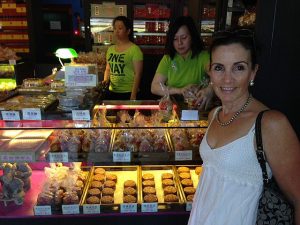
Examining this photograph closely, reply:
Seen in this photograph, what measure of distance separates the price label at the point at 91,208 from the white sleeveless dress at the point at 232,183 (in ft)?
3.37

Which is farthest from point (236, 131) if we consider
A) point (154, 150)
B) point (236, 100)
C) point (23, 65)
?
point (23, 65)

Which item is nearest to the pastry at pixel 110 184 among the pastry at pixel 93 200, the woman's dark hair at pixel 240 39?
the pastry at pixel 93 200

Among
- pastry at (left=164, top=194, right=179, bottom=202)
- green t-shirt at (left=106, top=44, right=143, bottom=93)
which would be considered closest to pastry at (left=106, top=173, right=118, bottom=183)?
pastry at (left=164, top=194, right=179, bottom=202)

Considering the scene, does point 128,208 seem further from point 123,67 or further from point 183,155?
point 123,67

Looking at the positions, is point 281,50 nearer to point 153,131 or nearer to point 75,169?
point 153,131

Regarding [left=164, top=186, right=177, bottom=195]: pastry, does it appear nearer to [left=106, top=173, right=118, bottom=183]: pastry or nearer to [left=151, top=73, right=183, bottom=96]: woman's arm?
[left=106, top=173, right=118, bottom=183]: pastry

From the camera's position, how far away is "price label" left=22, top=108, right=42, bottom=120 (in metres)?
2.03

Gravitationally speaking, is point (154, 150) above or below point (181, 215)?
above

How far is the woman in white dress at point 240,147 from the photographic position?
1.26 meters

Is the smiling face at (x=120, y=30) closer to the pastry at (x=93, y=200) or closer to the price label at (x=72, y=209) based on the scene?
the pastry at (x=93, y=200)

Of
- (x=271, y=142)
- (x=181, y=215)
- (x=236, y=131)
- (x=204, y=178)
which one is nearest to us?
(x=271, y=142)

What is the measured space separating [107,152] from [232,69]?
121cm

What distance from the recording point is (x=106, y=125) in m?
2.22

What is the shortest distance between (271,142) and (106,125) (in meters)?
1.26
